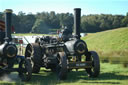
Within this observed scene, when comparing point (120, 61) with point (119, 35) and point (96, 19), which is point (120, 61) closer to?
point (119, 35)

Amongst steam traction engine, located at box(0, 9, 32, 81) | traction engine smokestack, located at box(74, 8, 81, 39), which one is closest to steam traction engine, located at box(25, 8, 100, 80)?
traction engine smokestack, located at box(74, 8, 81, 39)

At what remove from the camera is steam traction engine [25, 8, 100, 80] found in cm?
929

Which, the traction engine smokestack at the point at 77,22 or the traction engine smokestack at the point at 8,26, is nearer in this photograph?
the traction engine smokestack at the point at 8,26

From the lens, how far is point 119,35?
26.1m

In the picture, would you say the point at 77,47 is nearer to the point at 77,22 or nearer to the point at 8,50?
the point at 77,22

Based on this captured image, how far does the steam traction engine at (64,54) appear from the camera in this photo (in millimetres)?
9289

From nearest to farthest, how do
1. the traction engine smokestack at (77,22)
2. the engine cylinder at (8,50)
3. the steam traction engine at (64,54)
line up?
the engine cylinder at (8,50)
the steam traction engine at (64,54)
the traction engine smokestack at (77,22)

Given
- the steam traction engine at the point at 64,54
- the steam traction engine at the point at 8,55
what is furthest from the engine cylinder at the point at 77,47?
the steam traction engine at the point at 8,55

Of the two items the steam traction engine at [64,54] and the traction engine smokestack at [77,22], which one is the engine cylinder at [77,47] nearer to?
the steam traction engine at [64,54]

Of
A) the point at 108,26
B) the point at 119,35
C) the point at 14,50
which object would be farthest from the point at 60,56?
the point at 108,26

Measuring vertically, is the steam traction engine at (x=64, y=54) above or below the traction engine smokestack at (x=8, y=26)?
below

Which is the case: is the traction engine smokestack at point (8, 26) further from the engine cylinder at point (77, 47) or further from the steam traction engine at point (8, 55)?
the engine cylinder at point (77, 47)

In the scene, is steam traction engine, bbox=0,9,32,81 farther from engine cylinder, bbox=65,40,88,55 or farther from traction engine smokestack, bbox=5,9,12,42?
engine cylinder, bbox=65,40,88,55

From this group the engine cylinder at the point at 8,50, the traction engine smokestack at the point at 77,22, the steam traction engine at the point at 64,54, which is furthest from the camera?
the traction engine smokestack at the point at 77,22
